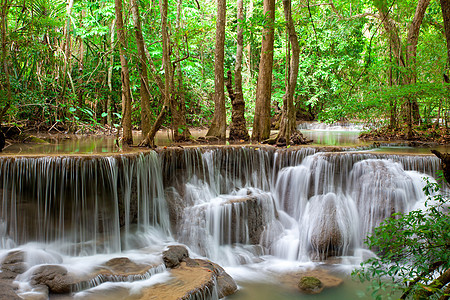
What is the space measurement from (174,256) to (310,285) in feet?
7.44

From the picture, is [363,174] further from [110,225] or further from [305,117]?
[305,117]

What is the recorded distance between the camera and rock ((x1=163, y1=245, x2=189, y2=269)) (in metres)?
6.12

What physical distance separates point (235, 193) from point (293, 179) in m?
1.45

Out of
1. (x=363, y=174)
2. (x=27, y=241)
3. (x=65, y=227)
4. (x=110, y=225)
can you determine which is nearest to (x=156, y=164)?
(x=110, y=225)

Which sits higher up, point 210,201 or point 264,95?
point 264,95

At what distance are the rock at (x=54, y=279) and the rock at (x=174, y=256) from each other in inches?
57.3

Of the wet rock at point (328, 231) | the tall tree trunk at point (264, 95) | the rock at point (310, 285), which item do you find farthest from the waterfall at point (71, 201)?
the tall tree trunk at point (264, 95)

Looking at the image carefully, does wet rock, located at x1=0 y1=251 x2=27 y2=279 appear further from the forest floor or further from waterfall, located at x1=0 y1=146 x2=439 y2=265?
the forest floor

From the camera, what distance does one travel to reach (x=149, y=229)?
26.0 ft

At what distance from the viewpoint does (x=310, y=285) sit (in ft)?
19.7

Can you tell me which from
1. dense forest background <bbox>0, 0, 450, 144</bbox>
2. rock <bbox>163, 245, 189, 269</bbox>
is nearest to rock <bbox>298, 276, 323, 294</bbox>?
rock <bbox>163, 245, 189, 269</bbox>

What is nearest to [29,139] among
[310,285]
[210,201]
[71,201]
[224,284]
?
[71,201]

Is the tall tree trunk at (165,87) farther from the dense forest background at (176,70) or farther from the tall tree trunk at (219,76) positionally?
A: the tall tree trunk at (219,76)

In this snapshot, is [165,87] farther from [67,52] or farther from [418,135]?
[418,135]
